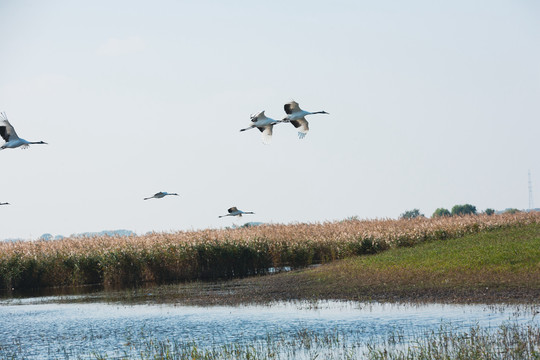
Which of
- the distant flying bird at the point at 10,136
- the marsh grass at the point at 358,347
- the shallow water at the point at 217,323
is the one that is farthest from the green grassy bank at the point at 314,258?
the distant flying bird at the point at 10,136

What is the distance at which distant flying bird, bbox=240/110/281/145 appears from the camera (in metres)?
21.9

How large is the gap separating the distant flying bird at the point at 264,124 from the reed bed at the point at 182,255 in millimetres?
15634

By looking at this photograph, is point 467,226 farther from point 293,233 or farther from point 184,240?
point 184,240

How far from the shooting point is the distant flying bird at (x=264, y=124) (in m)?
21.9

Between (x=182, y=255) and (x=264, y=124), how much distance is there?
16.2 metres

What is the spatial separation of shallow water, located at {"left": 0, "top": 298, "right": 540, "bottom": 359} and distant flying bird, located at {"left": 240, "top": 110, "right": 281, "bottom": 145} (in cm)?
553

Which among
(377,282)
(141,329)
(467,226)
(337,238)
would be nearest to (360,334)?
(141,329)

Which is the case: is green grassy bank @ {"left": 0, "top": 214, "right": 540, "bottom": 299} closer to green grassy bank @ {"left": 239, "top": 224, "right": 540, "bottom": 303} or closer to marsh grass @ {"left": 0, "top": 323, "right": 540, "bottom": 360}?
green grassy bank @ {"left": 239, "top": 224, "right": 540, "bottom": 303}

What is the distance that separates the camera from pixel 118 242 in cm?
3962

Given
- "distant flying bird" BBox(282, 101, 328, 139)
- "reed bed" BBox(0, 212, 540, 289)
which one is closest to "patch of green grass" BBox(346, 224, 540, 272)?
"reed bed" BBox(0, 212, 540, 289)

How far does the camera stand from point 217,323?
21.3m

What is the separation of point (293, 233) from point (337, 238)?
321 cm

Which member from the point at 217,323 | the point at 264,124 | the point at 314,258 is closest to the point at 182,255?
the point at 314,258

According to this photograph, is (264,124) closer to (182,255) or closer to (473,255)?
(473,255)
